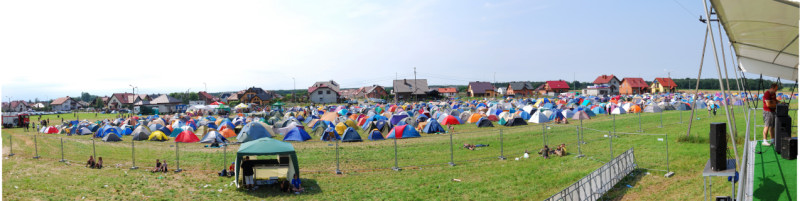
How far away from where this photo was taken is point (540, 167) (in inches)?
605

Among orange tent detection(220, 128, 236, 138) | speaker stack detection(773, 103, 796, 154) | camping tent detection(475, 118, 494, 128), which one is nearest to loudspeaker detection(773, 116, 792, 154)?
speaker stack detection(773, 103, 796, 154)

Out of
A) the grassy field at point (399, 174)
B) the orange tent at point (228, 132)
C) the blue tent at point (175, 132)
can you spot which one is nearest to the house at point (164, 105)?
the blue tent at point (175, 132)

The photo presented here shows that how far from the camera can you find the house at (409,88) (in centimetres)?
9612

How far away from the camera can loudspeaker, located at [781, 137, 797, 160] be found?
8180 millimetres

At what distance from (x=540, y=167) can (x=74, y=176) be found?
16.8 meters

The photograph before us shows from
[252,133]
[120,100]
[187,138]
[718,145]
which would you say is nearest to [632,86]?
[252,133]

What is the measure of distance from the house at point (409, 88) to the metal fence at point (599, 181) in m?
81.0

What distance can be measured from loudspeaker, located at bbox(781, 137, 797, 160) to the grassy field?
1.94m

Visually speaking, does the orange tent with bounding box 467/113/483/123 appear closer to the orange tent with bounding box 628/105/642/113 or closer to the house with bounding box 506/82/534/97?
the orange tent with bounding box 628/105/642/113

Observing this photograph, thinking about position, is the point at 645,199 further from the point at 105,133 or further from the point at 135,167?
the point at 105,133

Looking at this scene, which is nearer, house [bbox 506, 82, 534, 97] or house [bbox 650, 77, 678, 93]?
house [bbox 650, 77, 678, 93]

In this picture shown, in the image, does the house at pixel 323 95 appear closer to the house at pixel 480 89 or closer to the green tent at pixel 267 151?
the house at pixel 480 89

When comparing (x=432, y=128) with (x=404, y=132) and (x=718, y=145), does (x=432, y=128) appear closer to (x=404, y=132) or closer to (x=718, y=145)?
(x=404, y=132)

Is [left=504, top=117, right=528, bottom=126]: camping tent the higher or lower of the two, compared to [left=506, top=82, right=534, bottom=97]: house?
lower
